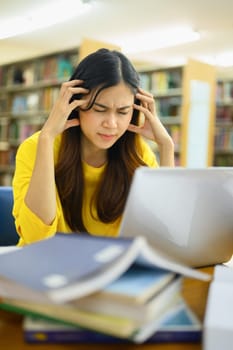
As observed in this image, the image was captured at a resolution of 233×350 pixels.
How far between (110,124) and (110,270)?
74cm

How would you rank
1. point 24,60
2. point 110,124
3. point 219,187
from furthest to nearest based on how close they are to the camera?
1. point 24,60
2. point 110,124
3. point 219,187

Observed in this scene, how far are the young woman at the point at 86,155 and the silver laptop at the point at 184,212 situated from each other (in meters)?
0.35

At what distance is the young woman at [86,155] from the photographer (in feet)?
3.59

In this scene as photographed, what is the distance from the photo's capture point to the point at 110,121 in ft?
3.92

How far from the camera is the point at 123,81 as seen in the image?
121cm

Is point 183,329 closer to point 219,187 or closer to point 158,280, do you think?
point 158,280

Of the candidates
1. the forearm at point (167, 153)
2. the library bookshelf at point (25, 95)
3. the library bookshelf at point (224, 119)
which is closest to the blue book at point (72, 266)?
the forearm at point (167, 153)

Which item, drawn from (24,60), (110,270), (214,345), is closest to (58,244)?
(110,270)

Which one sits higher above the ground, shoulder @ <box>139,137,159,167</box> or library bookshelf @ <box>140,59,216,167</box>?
library bookshelf @ <box>140,59,216,167</box>

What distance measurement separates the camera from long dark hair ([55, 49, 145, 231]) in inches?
47.6

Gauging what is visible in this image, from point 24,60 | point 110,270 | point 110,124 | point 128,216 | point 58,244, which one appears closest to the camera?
point 110,270

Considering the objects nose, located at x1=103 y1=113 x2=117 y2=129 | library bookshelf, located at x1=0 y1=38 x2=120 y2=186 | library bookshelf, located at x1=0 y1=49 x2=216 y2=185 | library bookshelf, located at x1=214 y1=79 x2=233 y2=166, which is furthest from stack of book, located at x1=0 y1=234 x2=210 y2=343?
library bookshelf, located at x1=214 y1=79 x2=233 y2=166

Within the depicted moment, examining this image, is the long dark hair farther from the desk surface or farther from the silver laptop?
the desk surface

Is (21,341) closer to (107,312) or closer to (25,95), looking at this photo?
(107,312)
